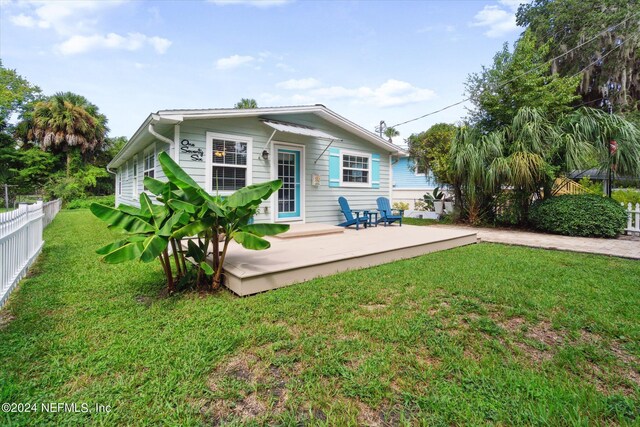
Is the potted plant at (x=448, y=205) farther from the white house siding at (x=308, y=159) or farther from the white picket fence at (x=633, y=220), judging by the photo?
the white picket fence at (x=633, y=220)

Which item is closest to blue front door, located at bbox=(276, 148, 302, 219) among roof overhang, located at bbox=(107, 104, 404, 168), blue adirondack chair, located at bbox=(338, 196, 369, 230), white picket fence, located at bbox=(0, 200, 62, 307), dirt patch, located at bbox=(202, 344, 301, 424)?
roof overhang, located at bbox=(107, 104, 404, 168)

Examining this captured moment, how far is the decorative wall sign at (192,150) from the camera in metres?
6.63

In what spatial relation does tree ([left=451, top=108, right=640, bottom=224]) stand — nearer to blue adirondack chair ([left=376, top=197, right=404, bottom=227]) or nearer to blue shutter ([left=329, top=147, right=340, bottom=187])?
blue adirondack chair ([left=376, top=197, right=404, bottom=227])

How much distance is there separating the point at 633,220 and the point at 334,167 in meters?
8.68

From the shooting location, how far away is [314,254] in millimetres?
5004

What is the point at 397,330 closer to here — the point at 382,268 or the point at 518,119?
the point at 382,268

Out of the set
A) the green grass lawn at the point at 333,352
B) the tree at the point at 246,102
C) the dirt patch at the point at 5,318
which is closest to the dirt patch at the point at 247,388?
the green grass lawn at the point at 333,352

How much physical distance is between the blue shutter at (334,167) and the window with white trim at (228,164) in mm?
2702

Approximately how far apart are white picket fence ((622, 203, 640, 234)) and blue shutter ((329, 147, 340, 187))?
814cm

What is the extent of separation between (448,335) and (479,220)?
986 cm

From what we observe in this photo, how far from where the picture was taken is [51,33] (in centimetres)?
1281

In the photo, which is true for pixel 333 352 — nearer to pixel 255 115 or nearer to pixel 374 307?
pixel 374 307

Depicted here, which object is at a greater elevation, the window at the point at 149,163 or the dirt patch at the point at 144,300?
the window at the point at 149,163

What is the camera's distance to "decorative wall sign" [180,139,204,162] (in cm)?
663
